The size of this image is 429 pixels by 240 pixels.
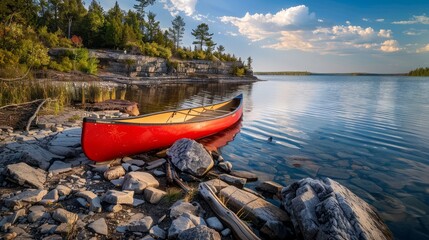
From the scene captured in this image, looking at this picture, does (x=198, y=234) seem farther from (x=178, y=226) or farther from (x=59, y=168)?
(x=59, y=168)

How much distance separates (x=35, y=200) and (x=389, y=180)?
25.9ft

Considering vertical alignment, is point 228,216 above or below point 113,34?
below

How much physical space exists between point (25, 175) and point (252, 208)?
13.4 feet

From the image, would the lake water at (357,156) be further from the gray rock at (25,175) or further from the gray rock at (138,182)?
the gray rock at (25,175)

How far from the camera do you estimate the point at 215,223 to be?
3777mm

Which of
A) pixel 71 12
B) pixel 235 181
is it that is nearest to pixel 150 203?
pixel 235 181

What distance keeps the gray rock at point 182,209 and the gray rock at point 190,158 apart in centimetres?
148

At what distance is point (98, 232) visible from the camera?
10.9 ft

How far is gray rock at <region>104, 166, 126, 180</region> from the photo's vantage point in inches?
197

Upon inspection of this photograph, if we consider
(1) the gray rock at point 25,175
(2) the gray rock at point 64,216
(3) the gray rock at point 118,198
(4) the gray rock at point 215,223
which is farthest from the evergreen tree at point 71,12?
(4) the gray rock at point 215,223

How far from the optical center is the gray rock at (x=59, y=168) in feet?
16.5

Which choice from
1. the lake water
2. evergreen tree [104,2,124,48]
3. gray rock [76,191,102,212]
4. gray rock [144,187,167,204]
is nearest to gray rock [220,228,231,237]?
gray rock [144,187,167,204]

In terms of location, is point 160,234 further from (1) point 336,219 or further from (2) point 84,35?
(2) point 84,35

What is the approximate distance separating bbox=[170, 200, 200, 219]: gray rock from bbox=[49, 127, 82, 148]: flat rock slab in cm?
407
